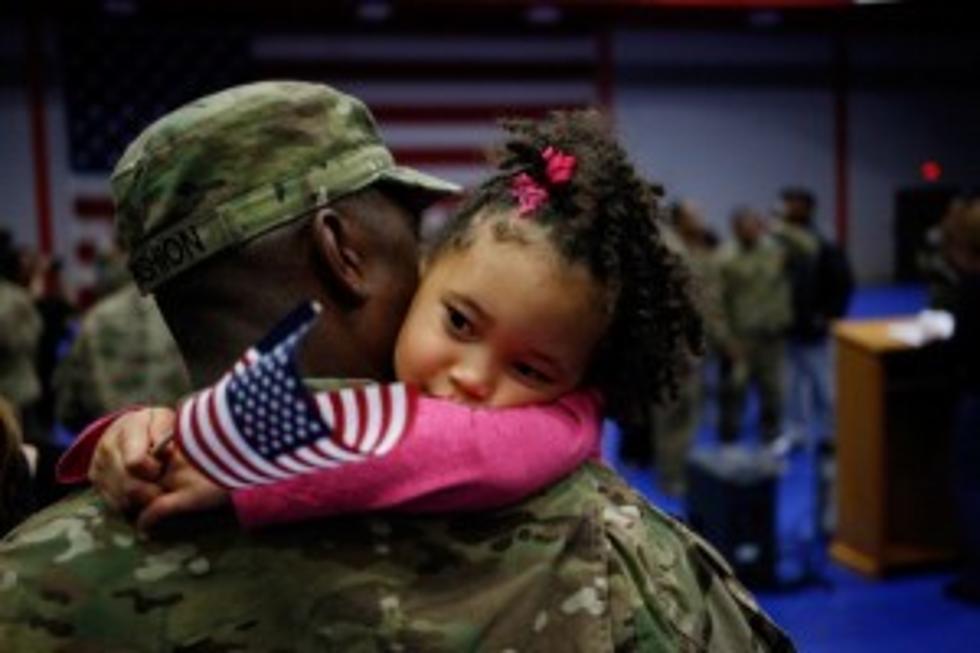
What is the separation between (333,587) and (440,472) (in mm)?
142

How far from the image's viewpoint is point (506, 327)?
1.52 m

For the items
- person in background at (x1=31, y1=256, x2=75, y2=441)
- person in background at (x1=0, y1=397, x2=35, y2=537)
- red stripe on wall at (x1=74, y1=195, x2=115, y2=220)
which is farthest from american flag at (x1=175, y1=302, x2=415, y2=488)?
red stripe on wall at (x1=74, y1=195, x2=115, y2=220)

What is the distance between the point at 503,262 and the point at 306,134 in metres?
0.33

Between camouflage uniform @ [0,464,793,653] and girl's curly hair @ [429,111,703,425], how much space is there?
38 cm

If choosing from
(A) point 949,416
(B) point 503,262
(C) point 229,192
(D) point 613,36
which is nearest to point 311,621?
(C) point 229,192

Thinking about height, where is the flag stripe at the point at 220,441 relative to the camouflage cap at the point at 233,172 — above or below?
below

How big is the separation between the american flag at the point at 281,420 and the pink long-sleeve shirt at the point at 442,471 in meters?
0.04

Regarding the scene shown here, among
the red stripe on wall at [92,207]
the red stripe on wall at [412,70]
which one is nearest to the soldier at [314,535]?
the red stripe on wall at [92,207]

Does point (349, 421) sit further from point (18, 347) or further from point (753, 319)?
point (753, 319)

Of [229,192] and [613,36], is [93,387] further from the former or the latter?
[613,36]

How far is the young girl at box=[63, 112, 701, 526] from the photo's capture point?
1477 mm

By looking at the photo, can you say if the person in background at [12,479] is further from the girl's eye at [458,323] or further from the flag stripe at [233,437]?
the flag stripe at [233,437]

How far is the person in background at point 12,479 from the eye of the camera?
1.90 metres

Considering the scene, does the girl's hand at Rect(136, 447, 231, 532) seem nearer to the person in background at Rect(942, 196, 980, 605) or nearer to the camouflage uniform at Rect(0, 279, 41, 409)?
the person in background at Rect(942, 196, 980, 605)
